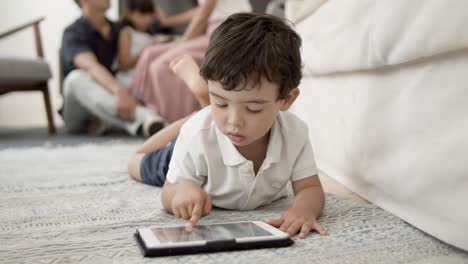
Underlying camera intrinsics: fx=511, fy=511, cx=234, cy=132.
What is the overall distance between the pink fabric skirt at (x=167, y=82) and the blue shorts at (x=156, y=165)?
0.97m

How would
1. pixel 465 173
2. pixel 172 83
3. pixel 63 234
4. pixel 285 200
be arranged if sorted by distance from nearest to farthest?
1. pixel 465 173
2. pixel 63 234
3. pixel 285 200
4. pixel 172 83

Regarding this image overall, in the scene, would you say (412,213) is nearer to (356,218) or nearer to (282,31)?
(356,218)

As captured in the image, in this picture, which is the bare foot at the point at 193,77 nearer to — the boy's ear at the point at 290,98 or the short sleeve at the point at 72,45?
the boy's ear at the point at 290,98

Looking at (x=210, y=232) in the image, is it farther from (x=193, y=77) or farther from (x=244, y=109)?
(x=193, y=77)

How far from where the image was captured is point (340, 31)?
1000mm

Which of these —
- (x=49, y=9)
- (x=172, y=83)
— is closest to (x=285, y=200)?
(x=172, y=83)

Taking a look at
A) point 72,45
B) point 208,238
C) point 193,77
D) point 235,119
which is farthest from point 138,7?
point 208,238

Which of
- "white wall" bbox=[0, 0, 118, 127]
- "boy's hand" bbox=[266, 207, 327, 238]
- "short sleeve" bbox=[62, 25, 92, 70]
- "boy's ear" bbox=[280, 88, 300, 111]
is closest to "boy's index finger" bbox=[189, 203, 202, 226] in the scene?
"boy's hand" bbox=[266, 207, 327, 238]

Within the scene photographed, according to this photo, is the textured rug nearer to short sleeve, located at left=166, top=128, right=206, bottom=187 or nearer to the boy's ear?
short sleeve, located at left=166, top=128, right=206, bottom=187

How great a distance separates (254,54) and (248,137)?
119 mm

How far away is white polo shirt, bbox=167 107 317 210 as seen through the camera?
0.81m

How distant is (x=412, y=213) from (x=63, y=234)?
51 cm

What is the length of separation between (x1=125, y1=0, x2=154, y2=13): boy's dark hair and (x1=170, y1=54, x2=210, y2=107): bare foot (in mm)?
1368

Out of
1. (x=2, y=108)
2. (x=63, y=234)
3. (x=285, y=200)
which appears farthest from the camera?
(x=2, y=108)
